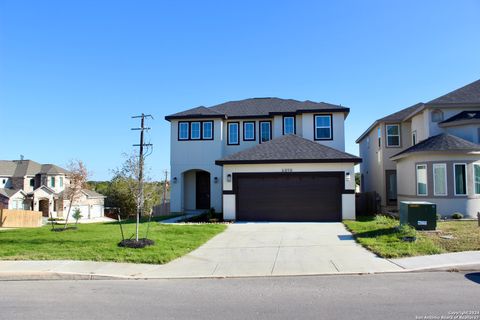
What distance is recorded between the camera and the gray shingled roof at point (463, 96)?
20.7m

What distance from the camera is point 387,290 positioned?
7.45 m

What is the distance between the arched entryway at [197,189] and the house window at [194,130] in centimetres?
251

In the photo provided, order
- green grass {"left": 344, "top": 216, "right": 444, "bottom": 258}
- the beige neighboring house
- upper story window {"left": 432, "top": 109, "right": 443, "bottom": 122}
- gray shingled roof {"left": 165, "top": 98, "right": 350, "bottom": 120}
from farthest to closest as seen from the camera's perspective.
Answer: the beige neighboring house → gray shingled roof {"left": 165, "top": 98, "right": 350, "bottom": 120} → upper story window {"left": 432, "top": 109, "right": 443, "bottom": 122} → green grass {"left": 344, "top": 216, "right": 444, "bottom": 258}

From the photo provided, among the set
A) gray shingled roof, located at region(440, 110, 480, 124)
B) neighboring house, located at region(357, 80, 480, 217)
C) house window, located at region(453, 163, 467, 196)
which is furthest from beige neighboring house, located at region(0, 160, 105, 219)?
house window, located at region(453, 163, 467, 196)

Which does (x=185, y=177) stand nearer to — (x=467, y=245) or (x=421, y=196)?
(x=421, y=196)

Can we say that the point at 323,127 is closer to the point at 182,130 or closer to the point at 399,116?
the point at 399,116

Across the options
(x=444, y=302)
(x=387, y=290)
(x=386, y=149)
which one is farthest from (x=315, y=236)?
(x=386, y=149)

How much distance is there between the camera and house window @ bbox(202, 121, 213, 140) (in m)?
26.3

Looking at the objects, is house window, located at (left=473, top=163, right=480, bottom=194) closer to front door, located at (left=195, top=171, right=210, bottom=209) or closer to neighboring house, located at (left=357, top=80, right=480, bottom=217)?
neighboring house, located at (left=357, top=80, right=480, bottom=217)

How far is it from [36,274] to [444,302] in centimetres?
867

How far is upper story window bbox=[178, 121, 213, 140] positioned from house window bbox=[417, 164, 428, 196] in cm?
1275

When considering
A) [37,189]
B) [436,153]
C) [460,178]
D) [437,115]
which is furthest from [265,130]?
[37,189]

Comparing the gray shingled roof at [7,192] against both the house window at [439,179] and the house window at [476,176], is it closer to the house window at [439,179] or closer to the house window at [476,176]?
the house window at [439,179]

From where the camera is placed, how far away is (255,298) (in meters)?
7.17
